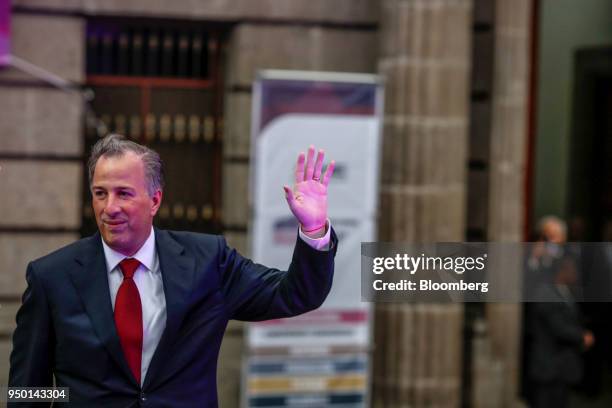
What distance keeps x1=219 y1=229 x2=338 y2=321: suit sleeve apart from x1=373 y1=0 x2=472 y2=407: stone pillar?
4.78 meters

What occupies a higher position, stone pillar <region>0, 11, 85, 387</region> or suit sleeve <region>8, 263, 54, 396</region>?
stone pillar <region>0, 11, 85, 387</region>

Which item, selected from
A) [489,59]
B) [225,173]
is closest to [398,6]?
[489,59]

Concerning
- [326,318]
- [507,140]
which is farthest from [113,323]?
[507,140]

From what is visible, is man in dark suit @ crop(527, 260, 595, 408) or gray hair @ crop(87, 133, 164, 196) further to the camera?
man in dark suit @ crop(527, 260, 595, 408)

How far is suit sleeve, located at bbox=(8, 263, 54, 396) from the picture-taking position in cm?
327

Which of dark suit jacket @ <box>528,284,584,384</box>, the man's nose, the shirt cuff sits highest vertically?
the man's nose

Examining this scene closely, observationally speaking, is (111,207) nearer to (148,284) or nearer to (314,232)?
(148,284)

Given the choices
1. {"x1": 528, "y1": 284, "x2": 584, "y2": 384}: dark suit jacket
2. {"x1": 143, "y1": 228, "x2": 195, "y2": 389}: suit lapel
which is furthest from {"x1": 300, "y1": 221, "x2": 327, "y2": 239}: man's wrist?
{"x1": 528, "y1": 284, "x2": 584, "y2": 384}: dark suit jacket

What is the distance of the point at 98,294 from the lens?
3.29 meters

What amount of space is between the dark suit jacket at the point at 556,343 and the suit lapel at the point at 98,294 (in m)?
5.39

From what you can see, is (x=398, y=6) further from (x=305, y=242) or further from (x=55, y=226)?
(x=305, y=242)

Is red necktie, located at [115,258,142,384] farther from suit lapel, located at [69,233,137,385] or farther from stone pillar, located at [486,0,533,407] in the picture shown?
stone pillar, located at [486,0,533,407]

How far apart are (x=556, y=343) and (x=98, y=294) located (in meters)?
5.64

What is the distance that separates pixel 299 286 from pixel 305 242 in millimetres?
136
